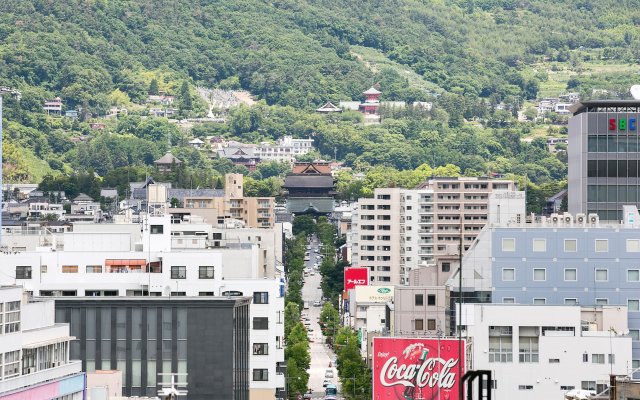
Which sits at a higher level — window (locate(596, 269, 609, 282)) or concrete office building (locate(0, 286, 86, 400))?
window (locate(596, 269, 609, 282))

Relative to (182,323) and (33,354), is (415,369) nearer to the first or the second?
(182,323)

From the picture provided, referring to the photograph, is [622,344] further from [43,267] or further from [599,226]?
[43,267]

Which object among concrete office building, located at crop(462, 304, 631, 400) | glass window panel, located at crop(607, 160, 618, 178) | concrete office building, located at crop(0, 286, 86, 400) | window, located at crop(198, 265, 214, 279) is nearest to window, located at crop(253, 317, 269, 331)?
window, located at crop(198, 265, 214, 279)

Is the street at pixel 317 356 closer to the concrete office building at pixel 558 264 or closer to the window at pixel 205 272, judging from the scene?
the window at pixel 205 272

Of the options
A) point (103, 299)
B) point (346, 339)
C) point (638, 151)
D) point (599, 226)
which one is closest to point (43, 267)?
point (103, 299)

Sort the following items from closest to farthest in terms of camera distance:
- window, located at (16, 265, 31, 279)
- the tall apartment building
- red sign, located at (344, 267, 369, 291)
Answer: window, located at (16, 265, 31, 279)
red sign, located at (344, 267, 369, 291)
the tall apartment building

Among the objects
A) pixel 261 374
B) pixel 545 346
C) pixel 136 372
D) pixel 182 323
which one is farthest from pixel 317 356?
pixel 136 372

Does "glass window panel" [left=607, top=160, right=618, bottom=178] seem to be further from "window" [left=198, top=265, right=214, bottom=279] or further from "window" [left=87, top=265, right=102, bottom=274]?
"window" [left=87, top=265, right=102, bottom=274]
